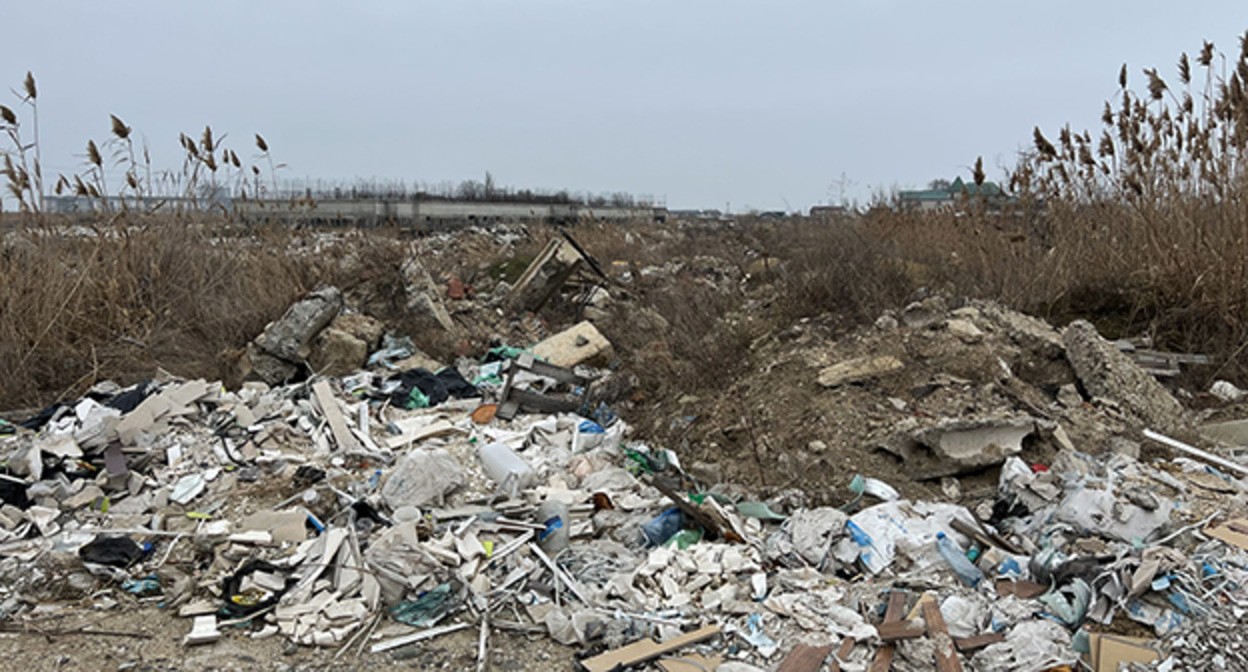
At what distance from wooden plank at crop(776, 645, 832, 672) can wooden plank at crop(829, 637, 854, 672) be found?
0.03 metres

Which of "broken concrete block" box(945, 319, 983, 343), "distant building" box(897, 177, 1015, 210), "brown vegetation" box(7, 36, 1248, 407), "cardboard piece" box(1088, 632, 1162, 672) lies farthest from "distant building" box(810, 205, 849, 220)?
"cardboard piece" box(1088, 632, 1162, 672)

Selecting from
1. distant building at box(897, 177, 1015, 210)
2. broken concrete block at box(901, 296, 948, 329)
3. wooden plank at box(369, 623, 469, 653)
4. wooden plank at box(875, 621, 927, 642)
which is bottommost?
wooden plank at box(369, 623, 469, 653)

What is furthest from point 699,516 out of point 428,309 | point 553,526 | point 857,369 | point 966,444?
point 428,309

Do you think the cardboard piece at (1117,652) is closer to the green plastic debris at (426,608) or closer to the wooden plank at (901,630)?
the wooden plank at (901,630)

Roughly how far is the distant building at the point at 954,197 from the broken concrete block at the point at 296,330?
718 centimetres

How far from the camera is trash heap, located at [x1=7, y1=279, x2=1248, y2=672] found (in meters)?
2.96

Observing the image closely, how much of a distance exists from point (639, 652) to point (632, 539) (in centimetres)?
98

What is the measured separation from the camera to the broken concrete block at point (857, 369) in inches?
202

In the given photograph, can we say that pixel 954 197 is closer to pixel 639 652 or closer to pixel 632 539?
pixel 632 539

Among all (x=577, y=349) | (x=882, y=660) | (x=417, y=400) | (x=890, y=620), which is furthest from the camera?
(x=577, y=349)

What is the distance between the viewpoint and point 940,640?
285 cm

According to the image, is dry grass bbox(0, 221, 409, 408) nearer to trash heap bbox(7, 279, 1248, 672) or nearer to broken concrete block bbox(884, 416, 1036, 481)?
trash heap bbox(7, 279, 1248, 672)

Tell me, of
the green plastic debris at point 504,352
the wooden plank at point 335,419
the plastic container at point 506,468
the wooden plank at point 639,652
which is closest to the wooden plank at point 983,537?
the wooden plank at point 639,652

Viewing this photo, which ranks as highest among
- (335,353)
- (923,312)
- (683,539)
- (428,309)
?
(923,312)
